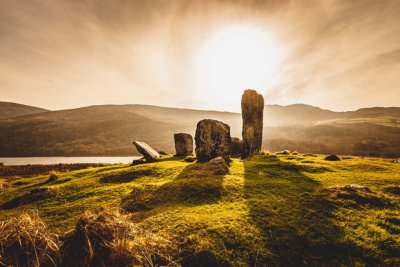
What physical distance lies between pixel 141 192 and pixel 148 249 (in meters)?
4.72

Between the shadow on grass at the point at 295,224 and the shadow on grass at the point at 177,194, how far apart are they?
160 centimetres

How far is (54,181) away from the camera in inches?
567

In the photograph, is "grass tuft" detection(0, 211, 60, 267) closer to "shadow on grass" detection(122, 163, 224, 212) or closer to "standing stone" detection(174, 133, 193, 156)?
"shadow on grass" detection(122, 163, 224, 212)

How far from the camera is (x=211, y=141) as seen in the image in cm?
1750

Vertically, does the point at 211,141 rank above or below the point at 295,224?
above

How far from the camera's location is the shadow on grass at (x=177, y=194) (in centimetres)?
839

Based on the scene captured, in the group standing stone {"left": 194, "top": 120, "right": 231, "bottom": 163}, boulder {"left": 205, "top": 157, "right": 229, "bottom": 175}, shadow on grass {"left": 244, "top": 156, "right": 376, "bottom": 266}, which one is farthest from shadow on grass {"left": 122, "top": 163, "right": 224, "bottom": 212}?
standing stone {"left": 194, "top": 120, "right": 231, "bottom": 163}

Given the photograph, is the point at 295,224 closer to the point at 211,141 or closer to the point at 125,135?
the point at 211,141

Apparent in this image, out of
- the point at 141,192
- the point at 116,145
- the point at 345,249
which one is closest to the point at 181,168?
the point at 141,192

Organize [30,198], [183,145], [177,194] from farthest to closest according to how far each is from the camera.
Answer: [183,145], [30,198], [177,194]

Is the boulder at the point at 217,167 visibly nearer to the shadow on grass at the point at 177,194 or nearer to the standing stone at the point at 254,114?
the shadow on grass at the point at 177,194

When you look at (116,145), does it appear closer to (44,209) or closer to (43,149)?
(43,149)

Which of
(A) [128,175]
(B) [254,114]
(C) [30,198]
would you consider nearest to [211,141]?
(A) [128,175]

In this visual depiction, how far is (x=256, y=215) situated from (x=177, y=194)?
3705 mm
